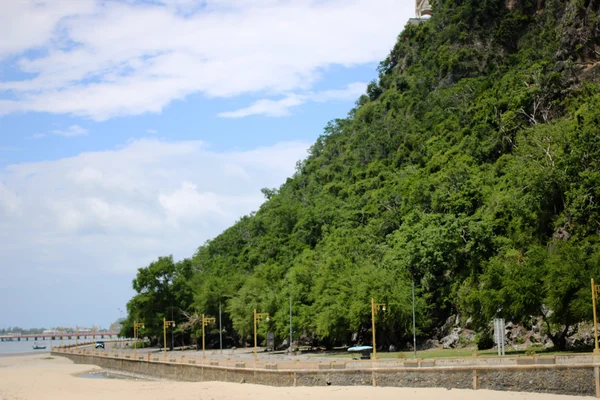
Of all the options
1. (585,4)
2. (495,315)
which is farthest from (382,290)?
(585,4)

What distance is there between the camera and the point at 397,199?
84438 mm

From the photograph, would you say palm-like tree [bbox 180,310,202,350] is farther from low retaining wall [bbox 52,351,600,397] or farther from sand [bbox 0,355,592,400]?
low retaining wall [bbox 52,351,600,397]

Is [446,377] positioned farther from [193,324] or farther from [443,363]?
[193,324]

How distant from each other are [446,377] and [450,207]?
119 feet

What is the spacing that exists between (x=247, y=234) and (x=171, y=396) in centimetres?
8696

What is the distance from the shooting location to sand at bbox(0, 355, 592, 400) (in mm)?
33875

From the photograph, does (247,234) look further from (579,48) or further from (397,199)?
(579,48)

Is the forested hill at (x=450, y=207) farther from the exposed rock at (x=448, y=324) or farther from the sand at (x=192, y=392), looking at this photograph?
the sand at (x=192, y=392)

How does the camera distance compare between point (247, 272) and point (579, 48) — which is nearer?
point (579, 48)

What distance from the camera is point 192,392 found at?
144ft

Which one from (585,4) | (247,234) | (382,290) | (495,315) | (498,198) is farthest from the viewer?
(247,234)

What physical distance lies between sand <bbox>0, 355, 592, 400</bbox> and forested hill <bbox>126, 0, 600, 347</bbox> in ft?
36.9

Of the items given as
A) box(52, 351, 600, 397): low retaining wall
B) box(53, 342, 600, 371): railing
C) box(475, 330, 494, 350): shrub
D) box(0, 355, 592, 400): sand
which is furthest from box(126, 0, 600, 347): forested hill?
box(0, 355, 592, 400): sand

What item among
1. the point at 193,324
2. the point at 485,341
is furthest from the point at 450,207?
the point at 193,324
